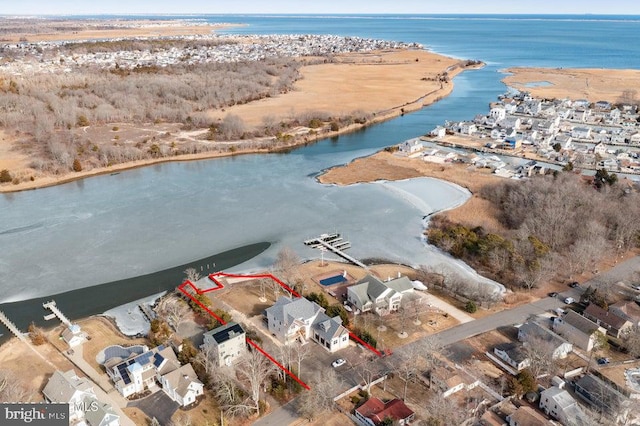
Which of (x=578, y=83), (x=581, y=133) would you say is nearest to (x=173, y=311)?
(x=581, y=133)

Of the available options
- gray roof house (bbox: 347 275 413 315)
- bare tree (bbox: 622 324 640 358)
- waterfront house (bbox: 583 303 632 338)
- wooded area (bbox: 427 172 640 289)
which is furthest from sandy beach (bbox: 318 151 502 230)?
bare tree (bbox: 622 324 640 358)

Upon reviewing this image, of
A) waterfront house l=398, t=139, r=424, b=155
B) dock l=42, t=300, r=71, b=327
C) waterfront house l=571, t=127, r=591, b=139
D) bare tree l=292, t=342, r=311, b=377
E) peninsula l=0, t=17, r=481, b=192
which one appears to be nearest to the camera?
bare tree l=292, t=342, r=311, b=377

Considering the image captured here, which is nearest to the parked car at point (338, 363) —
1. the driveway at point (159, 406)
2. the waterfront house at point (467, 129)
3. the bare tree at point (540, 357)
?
the driveway at point (159, 406)

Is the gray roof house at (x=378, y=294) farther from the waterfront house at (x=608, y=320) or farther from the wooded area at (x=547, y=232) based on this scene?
the waterfront house at (x=608, y=320)

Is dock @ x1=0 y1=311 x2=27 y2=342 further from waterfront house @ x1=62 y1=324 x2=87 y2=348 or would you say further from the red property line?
the red property line

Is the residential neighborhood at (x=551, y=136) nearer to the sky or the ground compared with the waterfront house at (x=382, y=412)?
nearer to the sky

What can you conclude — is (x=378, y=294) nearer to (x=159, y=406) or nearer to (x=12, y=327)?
(x=159, y=406)

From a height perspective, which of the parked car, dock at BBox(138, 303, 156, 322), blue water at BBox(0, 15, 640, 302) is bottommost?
dock at BBox(138, 303, 156, 322)
